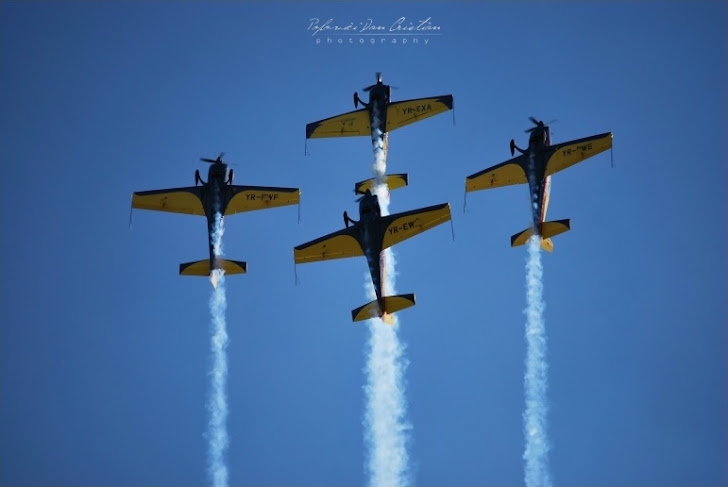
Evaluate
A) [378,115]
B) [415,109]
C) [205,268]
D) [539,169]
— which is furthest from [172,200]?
[539,169]

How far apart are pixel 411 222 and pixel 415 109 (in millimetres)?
10498

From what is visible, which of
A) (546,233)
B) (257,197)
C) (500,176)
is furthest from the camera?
(500,176)

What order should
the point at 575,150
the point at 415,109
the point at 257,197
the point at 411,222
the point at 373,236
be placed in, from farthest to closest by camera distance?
the point at 415,109 < the point at 257,197 < the point at 575,150 < the point at 373,236 < the point at 411,222

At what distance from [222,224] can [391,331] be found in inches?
393

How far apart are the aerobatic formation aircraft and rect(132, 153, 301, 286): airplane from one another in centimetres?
695

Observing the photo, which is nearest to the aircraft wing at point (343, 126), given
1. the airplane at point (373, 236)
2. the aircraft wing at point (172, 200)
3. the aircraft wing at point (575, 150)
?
the aircraft wing at point (172, 200)

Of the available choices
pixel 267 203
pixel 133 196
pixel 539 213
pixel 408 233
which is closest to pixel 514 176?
pixel 539 213

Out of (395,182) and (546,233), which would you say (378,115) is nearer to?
(395,182)

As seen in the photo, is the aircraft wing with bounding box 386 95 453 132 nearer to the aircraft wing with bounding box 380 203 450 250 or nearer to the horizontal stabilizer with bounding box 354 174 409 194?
the horizontal stabilizer with bounding box 354 174 409 194

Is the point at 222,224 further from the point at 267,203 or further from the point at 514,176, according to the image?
the point at 514,176

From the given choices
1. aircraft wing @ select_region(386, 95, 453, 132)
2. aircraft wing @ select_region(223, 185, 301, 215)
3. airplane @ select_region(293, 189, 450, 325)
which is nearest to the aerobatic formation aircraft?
aircraft wing @ select_region(386, 95, 453, 132)

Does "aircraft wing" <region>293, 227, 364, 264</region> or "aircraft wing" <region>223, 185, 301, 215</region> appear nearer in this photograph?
"aircraft wing" <region>293, 227, 364, 264</region>

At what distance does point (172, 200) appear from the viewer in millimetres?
62844

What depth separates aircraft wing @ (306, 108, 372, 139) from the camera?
67625 mm
